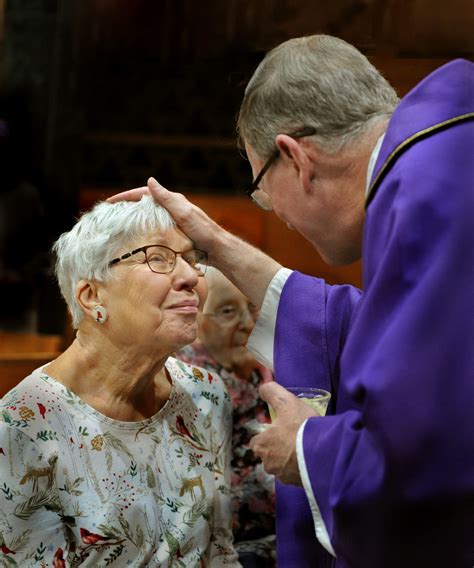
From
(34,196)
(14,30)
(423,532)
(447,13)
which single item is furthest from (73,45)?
(423,532)

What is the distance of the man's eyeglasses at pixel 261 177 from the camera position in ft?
5.64

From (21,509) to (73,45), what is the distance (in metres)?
1.46

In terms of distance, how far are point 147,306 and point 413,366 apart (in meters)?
0.76

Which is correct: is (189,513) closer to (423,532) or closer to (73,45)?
(423,532)

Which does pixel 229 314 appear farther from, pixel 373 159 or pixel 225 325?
pixel 373 159

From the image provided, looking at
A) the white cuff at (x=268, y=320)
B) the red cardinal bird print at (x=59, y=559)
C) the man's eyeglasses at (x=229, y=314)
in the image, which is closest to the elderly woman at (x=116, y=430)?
the red cardinal bird print at (x=59, y=559)

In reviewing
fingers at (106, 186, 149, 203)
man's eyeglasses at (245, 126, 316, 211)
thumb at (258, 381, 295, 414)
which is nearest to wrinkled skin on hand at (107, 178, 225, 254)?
fingers at (106, 186, 149, 203)

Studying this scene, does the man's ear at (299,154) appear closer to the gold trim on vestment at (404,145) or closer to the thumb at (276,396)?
the gold trim on vestment at (404,145)

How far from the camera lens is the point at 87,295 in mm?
2002

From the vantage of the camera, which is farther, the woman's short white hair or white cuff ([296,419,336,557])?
the woman's short white hair

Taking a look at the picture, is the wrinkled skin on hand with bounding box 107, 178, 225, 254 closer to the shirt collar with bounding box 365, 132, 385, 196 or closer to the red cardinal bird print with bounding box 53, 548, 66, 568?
the shirt collar with bounding box 365, 132, 385, 196

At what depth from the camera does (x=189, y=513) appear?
2.04 meters

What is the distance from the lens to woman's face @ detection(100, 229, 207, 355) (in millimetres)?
1975

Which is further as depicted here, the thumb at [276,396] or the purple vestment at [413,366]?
the thumb at [276,396]
